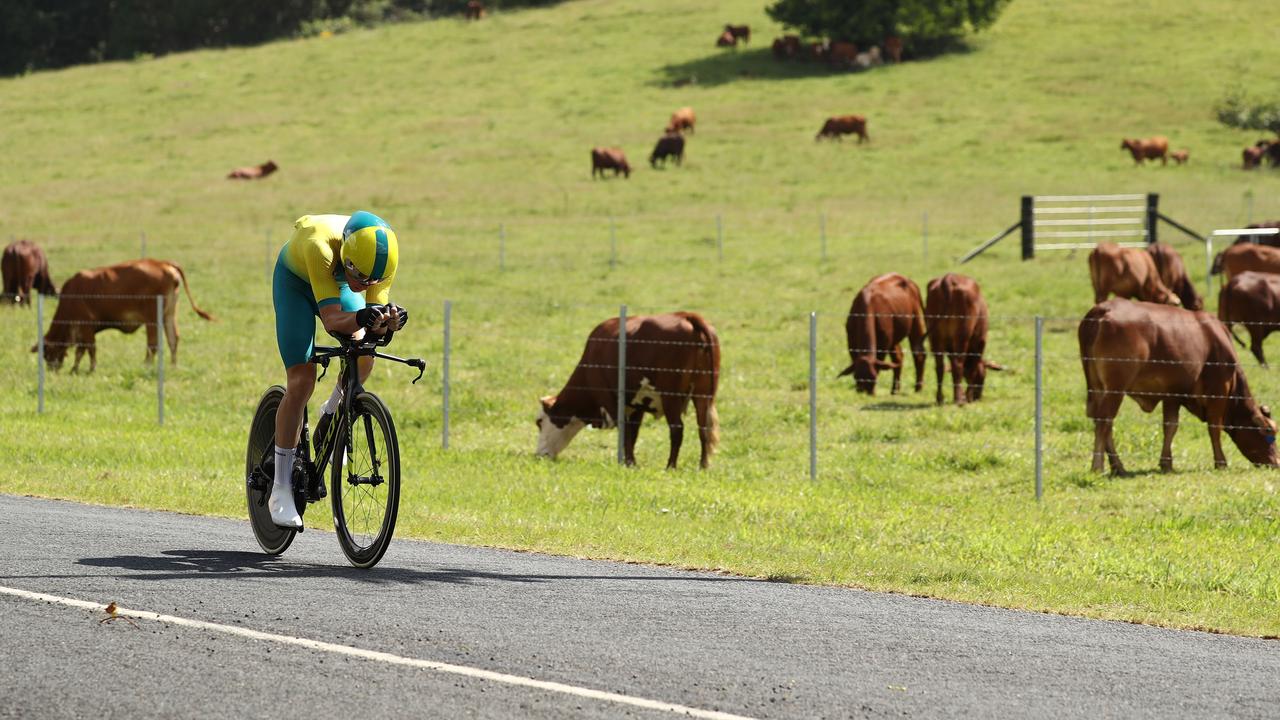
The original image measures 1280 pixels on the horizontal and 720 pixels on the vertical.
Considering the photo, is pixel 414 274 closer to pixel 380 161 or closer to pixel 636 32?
pixel 380 161

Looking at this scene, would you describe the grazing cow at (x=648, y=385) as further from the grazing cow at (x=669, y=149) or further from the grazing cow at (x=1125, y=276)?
the grazing cow at (x=669, y=149)

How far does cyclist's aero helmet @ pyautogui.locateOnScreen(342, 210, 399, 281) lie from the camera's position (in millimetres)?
8047

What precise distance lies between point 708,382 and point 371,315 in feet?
29.0

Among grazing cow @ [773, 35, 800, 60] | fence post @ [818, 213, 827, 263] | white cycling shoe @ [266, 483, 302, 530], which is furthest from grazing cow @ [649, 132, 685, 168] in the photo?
white cycling shoe @ [266, 483, 302, 530]

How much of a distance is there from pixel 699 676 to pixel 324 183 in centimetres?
→ 4660

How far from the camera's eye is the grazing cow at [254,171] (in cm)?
5259

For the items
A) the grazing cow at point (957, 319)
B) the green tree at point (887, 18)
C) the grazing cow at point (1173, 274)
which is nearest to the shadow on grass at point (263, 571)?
the grazing cow at point (957, 319)

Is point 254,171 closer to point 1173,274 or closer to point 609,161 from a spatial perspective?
point 609,161

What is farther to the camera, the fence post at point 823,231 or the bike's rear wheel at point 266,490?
the fence post at point 823,231

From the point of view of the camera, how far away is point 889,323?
2220 cm

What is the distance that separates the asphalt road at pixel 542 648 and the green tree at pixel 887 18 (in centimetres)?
6397

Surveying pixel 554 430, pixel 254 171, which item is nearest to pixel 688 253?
pixel 554 430

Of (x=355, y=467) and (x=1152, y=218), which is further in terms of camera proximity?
(x=1152, y=218)

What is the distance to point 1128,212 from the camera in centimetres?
4056
